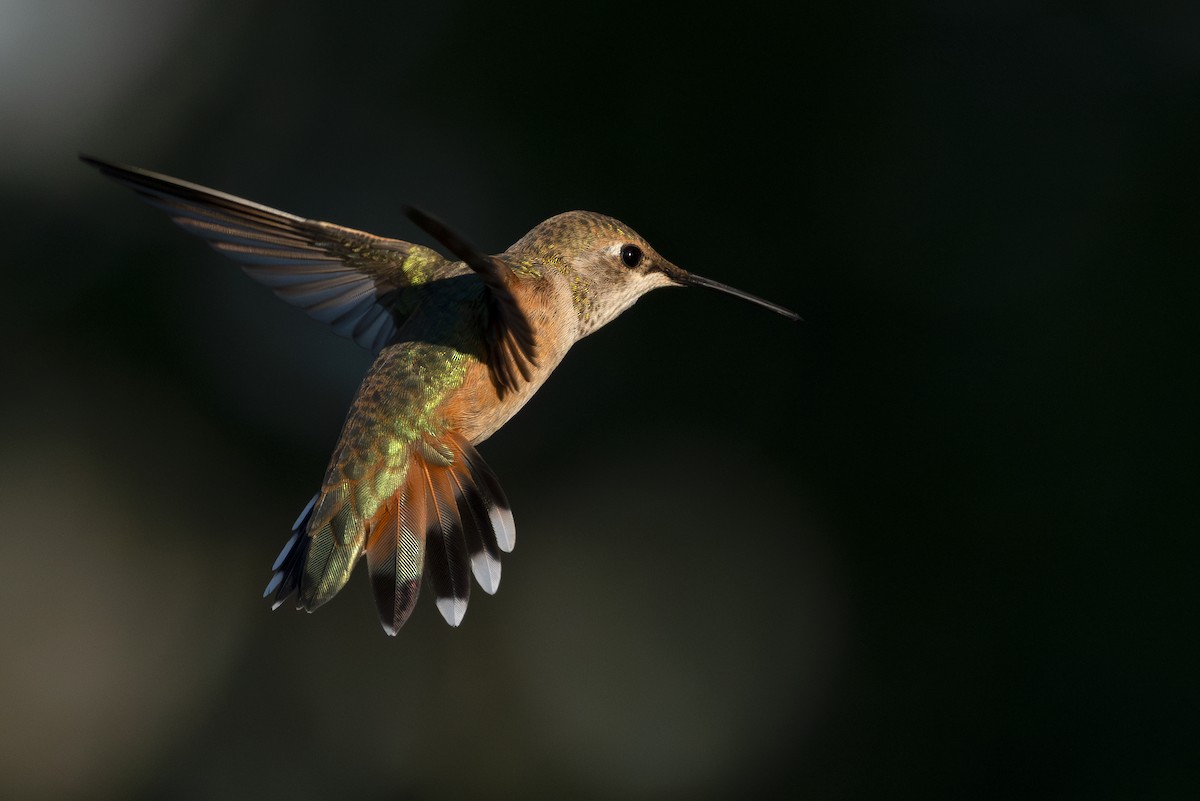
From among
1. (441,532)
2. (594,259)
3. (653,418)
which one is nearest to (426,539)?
(441,532)

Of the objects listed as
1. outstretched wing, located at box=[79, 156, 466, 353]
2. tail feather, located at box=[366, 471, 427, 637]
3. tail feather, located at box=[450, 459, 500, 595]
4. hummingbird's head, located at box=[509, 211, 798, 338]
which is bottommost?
tail feather, located at box=[366, 471, 427, 637]

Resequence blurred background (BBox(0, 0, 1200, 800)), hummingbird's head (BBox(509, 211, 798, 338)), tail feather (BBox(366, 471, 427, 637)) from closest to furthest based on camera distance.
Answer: tail feather (BBox(366, 471, 427, 637)) < hummingbird's head (BBox(509, 211, 798, 338)) < blurred background (BBox(0, 0, 1200, 800))

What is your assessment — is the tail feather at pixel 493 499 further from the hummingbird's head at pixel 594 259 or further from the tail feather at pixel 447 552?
the hummingbird's head at pixel 594 259

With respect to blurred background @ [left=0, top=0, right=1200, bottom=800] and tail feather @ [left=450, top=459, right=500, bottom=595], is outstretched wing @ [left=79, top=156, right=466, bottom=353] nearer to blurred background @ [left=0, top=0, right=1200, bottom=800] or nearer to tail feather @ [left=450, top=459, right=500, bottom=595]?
tail feather @ [left=450, top=459, right=500, bottom=595]

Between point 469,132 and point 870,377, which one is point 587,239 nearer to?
point 870,377

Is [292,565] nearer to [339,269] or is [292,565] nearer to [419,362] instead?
[419,362]

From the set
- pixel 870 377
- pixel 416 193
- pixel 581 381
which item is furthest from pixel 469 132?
pixel 870 377

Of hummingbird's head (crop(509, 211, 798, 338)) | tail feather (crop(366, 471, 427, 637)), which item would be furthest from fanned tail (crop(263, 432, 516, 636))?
hummingbird's head (crop(509, 211, 798, 338))
